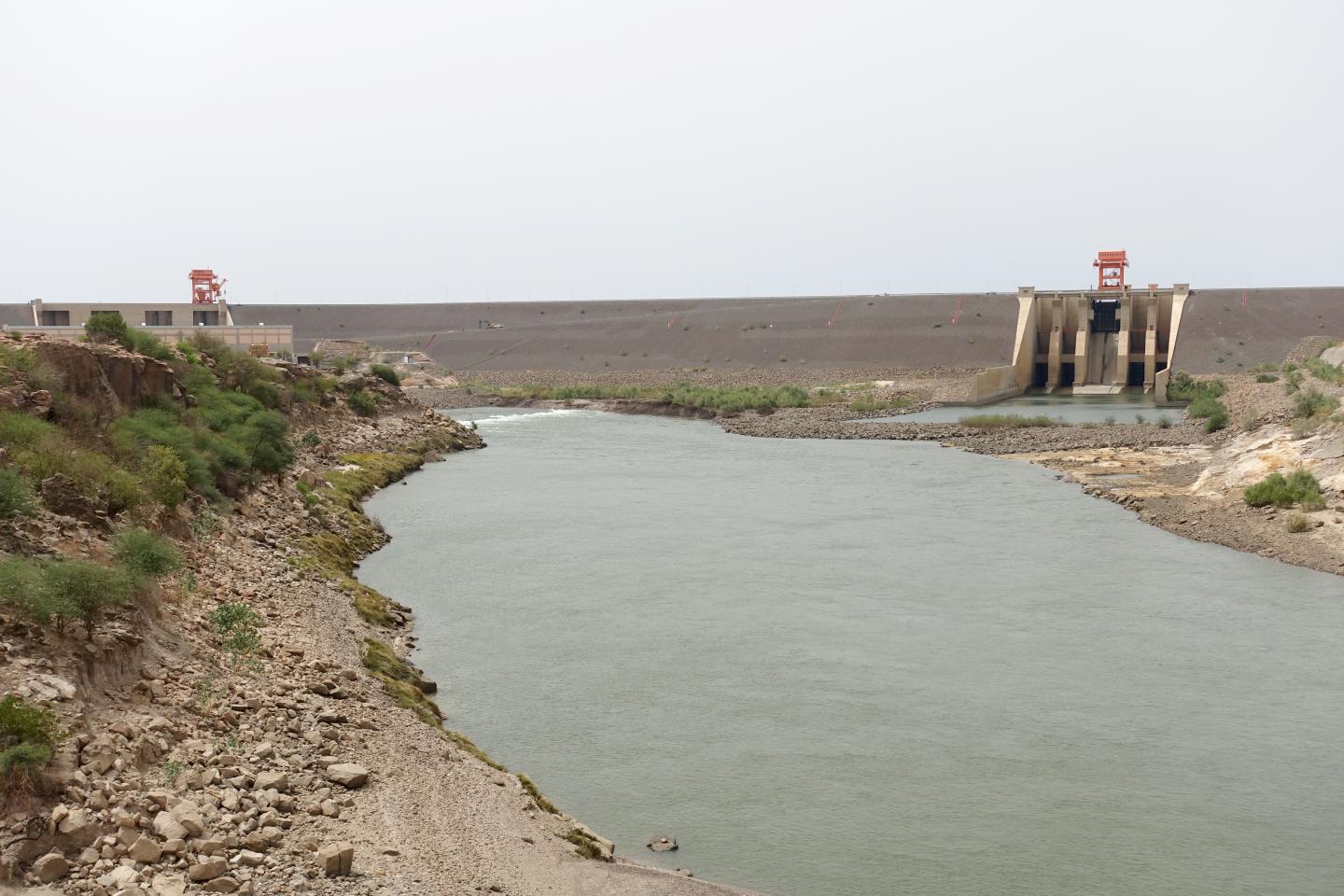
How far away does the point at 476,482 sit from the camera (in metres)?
33.0

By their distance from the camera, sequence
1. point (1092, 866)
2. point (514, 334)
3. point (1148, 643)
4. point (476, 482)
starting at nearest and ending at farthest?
point (1092, 866) < point (1148, 643) < point (476, 482) < point (514, 334)

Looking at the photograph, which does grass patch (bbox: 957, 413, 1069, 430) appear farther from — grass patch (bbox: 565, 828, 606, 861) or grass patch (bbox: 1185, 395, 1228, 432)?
grass patch (bbox: 565, 828, 606, 861)

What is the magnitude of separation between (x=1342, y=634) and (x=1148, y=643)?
2871mm

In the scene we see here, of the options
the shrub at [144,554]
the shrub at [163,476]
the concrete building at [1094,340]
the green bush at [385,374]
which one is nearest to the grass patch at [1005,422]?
the concrete building at [1094,340]

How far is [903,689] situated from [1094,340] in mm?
47242

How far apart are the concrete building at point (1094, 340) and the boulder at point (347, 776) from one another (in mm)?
47322

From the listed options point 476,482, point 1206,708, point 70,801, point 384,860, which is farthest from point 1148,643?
point 476,482

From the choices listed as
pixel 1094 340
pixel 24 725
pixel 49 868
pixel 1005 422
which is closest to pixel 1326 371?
pixel 1005 422

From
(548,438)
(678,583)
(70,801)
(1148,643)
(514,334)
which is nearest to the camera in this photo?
(70,801)

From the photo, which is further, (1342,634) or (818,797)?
(1342,634)

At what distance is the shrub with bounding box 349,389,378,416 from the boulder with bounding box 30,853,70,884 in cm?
3218

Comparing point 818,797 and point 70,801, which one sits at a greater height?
point 70,801

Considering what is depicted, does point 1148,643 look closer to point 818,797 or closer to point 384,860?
point 818,797

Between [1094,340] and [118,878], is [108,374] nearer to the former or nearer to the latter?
[118,878]
